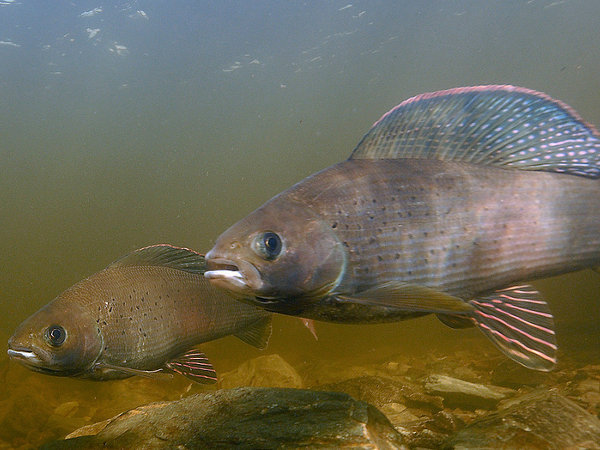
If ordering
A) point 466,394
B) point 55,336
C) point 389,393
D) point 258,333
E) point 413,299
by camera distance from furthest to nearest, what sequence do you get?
point 389,393 < point 466,394 < point 258,333 < point 55,336 < point 413,299

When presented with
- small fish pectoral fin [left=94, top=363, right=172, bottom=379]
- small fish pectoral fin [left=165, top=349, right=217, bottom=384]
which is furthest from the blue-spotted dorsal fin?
small fish pectoral fin [left=165, top=349, right=217, bottom=384]

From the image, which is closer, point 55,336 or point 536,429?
point 536,429

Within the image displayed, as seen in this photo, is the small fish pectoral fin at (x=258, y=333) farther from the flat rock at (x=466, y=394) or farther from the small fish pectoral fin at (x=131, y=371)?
the flat rock at (x=466, y=394)

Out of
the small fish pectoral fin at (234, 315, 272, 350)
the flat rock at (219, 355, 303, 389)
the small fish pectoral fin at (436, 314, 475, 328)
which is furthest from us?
the flat rock at (219, 355, 303, 389)

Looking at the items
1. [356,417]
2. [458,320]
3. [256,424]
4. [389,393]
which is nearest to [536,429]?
[458,320]

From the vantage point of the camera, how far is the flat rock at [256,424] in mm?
1970

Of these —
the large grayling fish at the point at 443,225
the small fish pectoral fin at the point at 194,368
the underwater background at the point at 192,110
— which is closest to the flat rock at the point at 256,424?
the small fish pectoral fin at the point at 194,368

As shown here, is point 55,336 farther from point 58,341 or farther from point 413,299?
point 413,299

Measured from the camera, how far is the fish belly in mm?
1820

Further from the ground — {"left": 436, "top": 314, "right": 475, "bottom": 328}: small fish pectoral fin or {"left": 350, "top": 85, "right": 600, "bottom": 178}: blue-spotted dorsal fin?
{"left": 350, "top": 85, "right": 600, "bottom": 178}: blue-spotted dorsal fin

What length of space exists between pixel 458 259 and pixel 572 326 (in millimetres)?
9860

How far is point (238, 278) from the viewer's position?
66.5 inches

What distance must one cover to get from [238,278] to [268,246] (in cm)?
21

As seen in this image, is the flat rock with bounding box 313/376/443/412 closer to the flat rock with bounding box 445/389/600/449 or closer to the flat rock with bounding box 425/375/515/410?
the flat rock with bounding box 425/375/515/410
